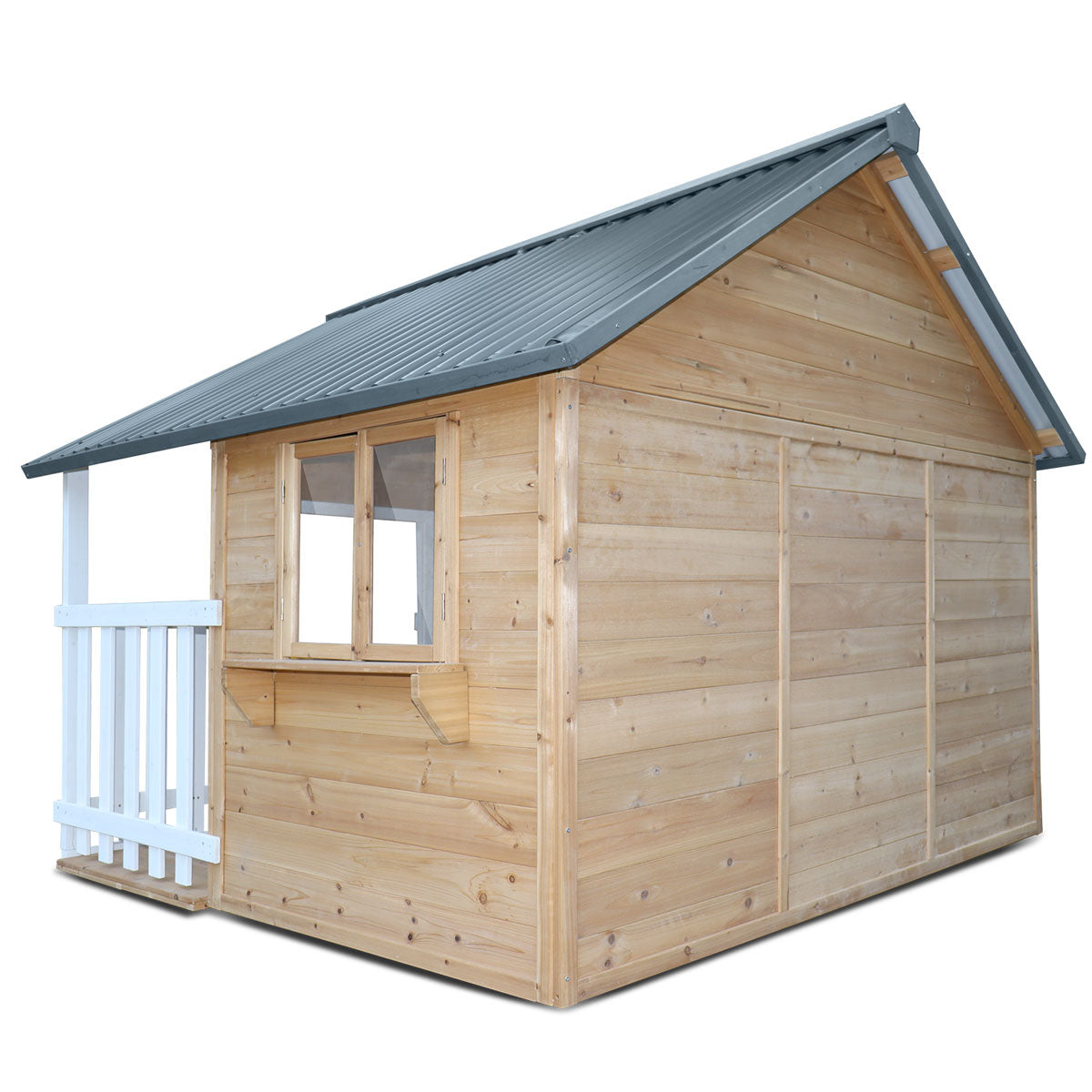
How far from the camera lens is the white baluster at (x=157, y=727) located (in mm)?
5789

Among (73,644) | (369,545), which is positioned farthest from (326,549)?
(73,644)

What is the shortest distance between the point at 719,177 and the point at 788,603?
2.24 metres

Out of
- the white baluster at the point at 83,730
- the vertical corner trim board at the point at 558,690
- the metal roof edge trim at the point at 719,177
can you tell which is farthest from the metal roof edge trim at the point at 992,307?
the white baluster at the point at 83,730

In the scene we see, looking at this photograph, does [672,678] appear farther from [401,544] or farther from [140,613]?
[140,613]

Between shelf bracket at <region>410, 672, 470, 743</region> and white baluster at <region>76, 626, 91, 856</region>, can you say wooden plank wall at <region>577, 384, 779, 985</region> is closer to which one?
shelf bracket at <region>410, 672, 470, 743</region>

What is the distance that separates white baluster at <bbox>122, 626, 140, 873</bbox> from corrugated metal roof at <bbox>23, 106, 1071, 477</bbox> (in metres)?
0.95

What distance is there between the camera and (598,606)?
4246 millimetres

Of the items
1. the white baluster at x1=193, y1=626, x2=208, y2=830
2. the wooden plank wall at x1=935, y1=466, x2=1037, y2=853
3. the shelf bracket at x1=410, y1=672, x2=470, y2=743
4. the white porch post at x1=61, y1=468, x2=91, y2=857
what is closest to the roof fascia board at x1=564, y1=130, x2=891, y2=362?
the shelf bracket at x1=410, y1=672, x2=470, y2=743

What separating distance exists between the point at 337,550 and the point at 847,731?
8.02 feet

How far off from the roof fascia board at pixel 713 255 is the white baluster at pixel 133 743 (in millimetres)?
3217

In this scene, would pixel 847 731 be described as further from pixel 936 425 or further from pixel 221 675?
pixel 221 675

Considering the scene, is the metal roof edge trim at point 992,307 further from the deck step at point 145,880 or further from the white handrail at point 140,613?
the deck step at point 145,880

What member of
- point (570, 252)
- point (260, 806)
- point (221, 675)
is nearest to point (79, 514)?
point (221, 675)

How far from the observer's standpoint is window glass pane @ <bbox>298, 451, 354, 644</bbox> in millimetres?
4895
